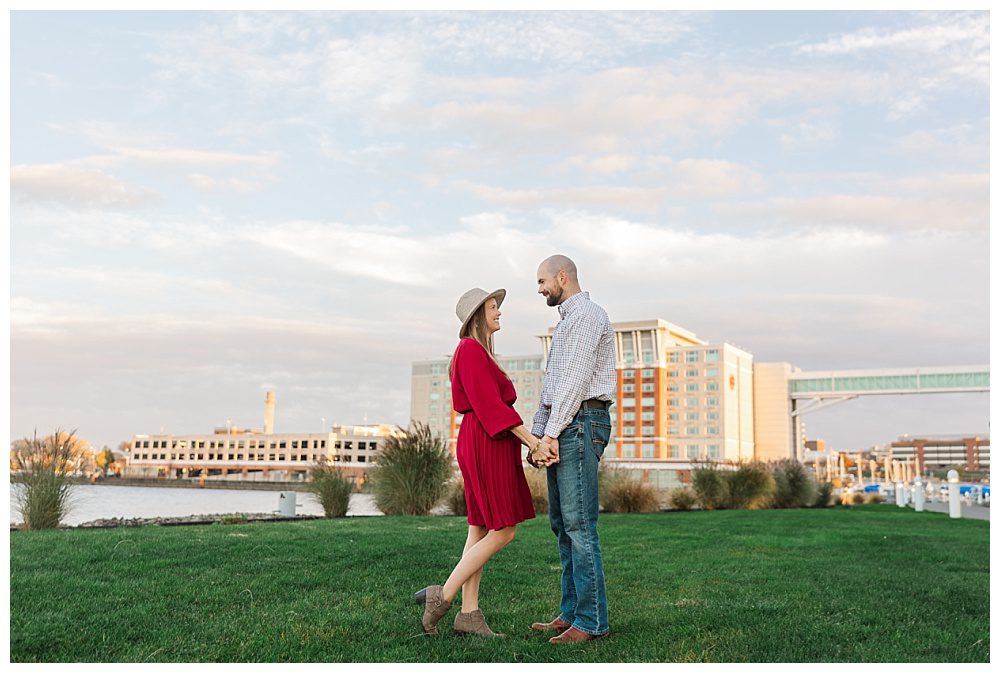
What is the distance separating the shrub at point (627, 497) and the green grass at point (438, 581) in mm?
6456

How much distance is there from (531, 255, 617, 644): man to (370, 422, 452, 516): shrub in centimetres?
878

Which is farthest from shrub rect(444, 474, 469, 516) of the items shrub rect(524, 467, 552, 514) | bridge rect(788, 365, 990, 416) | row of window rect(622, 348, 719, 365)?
row of window rect(622, 348, 719, 365)

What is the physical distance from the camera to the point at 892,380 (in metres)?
61.0

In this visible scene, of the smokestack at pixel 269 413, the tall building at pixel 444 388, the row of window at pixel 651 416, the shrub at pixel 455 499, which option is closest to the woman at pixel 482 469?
the shrub at pixel 455 499

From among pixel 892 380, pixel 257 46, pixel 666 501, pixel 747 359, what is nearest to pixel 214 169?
pixel 257 46

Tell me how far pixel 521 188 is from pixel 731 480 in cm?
852

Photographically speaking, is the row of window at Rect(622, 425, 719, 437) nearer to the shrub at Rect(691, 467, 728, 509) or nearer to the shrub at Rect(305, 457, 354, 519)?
the shrub at Rect(691, 467, 728, 509)

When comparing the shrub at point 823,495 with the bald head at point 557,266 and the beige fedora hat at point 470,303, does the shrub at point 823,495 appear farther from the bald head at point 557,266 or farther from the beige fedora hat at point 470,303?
the beige fedora hat at point 470,303

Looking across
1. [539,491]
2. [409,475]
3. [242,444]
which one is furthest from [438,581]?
[242,444]

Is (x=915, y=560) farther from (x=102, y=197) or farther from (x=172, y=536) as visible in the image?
(x=102, y=197)

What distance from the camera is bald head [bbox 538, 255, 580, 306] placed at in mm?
4023

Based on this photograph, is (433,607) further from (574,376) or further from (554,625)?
(574,376)

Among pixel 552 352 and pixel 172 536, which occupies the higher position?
pixel 552 352

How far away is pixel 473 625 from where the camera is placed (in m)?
3.73
